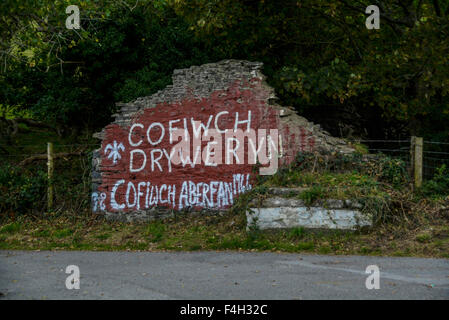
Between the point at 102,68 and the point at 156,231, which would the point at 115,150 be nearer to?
the point at 156,231

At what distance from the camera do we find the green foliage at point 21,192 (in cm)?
1255

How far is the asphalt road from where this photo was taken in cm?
653

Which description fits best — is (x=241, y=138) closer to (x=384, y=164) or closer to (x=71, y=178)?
(x=384, y=164)

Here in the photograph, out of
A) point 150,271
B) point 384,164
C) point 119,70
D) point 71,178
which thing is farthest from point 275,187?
point 119,70

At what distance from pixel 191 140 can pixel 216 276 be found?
16.0 ft

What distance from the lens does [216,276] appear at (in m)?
7.60

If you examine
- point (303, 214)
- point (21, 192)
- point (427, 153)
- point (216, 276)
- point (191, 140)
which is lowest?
point (216, 276)

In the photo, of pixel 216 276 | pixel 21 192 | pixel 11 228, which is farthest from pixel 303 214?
pixel 21 192

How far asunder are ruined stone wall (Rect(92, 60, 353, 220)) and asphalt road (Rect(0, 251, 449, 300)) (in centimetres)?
248

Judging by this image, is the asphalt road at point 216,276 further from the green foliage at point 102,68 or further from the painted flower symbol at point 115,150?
the green foliage at point 102,68

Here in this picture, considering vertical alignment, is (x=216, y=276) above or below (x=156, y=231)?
below

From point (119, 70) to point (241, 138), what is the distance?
5714 millimetres

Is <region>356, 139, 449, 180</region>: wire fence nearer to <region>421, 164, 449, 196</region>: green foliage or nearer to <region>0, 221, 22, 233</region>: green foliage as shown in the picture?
<region>421, 164, 449, 196</region>: green foliage

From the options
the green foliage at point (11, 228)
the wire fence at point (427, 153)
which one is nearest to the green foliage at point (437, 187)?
the wire fence at point (427, 153)
